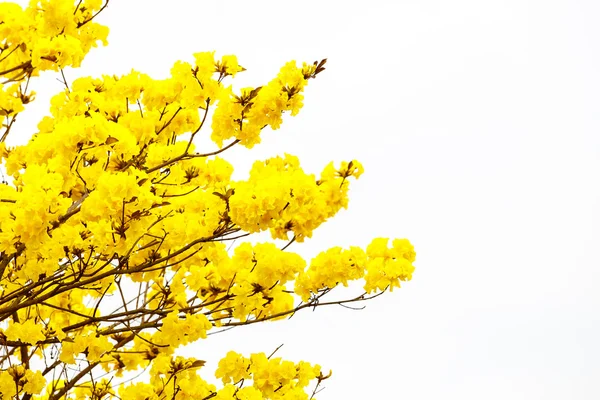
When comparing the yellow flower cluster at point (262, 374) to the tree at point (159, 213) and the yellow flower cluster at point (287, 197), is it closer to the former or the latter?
the tree at point (159, 213)

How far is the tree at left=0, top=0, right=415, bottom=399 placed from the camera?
3.78m

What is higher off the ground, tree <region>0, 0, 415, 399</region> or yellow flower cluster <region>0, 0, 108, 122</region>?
yellow flower cluster <region>0, 0, 108, 122</region>

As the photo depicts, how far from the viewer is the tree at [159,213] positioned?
12.4ft

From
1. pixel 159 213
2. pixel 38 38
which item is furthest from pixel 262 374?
pixel 38 38

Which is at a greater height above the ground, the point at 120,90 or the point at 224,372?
the point at 120,90

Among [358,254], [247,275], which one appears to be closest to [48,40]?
[247,275]

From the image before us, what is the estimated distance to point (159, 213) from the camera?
4758mm

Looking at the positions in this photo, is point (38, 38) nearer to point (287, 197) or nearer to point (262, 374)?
point (287, 197)

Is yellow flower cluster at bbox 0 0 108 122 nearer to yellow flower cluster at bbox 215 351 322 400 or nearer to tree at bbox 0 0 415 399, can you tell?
tree at bbox 0 0 415 399

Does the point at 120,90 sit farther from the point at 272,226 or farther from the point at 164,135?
the point at 272,226

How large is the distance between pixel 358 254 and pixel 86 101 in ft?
6.12

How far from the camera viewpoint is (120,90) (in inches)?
187

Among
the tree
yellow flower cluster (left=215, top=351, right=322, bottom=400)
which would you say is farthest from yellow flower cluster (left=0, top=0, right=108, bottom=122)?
yellow flower cluster (left=215, top=351, right=322, bottom=400)

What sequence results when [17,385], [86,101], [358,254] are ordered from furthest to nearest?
[17,385] < [86,101] < [358,254]
